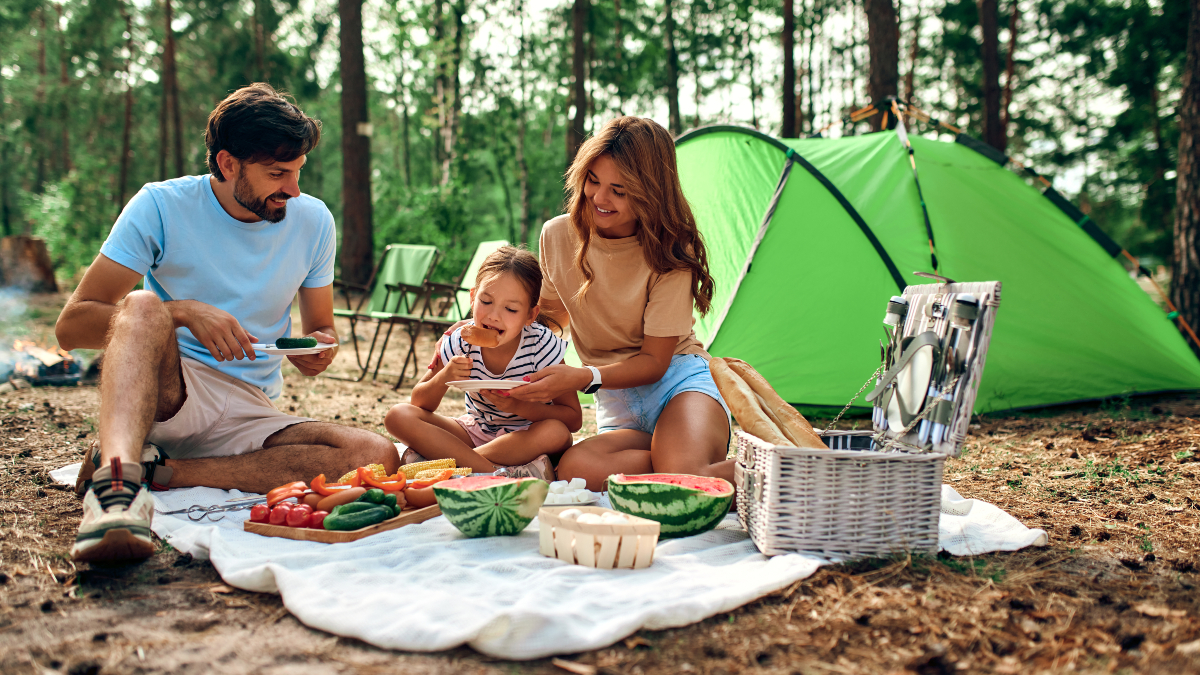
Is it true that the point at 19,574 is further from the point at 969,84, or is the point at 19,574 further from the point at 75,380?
the point at 969,84

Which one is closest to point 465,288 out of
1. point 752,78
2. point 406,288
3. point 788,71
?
point 406,288

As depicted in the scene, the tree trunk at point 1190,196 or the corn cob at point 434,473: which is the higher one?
the tree trunk at point 1190,196

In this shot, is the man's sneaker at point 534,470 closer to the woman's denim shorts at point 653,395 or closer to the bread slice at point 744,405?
the woman's denim shorts at point 653,395

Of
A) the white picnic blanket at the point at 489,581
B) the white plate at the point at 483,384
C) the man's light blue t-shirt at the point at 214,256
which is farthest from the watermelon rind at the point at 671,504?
the man's light blue t-shirt at the point at 214,256

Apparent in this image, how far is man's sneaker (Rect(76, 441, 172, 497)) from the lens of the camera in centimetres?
238

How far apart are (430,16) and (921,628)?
2051cm

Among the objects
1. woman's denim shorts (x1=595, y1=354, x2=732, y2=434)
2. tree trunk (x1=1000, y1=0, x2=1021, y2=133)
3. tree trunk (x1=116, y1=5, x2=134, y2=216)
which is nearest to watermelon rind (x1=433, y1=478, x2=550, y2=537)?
woman's denim shorts (x1=595, y1=354, x2=732, y2=434)

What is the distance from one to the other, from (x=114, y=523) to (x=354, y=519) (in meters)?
0.58

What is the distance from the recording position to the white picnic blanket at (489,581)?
4.97ft

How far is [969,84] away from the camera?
733 inches

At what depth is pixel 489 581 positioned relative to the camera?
1802mm

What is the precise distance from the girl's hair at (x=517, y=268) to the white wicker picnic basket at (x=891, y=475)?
1160 millimetres

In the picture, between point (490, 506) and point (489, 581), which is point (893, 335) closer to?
point (490, 506)

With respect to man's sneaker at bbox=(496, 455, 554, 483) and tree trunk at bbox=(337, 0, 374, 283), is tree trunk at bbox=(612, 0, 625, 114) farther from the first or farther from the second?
man's sneaker at bbox=(496, 455, 554, 483)
